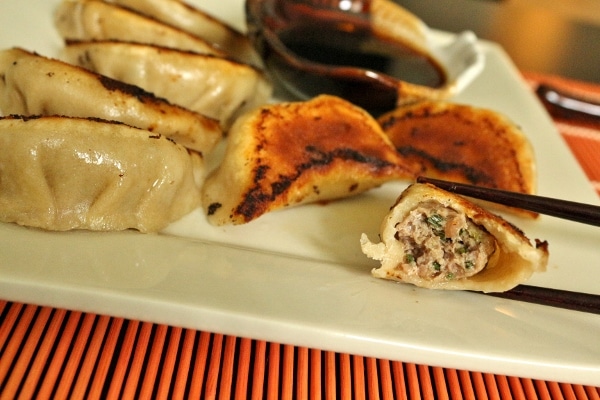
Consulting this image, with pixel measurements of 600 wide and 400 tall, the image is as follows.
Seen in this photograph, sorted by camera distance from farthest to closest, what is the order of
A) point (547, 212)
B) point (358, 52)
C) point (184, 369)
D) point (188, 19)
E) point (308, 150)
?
point (358, 52) → point (188, 19) → point (308, 150) → point (547, 212) → point (184, 369)

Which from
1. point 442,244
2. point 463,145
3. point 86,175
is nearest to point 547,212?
point 442,244

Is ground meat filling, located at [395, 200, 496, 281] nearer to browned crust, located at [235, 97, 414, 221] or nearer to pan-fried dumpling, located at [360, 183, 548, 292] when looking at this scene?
pan-fried dumpling, located at [360, 183, 548, 292]

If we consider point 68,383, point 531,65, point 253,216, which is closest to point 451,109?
point 253,216

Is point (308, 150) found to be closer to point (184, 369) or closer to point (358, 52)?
Result: point (184, 369)

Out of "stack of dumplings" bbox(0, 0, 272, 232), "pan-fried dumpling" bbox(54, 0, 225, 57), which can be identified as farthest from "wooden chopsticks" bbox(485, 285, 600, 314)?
"pan-fried dumpling" bbox(54, 0, 225, 57)

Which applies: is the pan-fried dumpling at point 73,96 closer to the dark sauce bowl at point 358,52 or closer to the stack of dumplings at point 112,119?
the stack of dumplings at point 112,119

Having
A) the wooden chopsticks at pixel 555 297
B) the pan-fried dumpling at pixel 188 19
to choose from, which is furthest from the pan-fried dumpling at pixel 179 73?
the wooden chopsticks at pixel 555 297

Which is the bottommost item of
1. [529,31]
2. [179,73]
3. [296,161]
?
Answer: [529,31]

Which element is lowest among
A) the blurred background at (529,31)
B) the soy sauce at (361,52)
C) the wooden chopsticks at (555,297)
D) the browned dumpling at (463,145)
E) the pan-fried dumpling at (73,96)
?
the blurred background at (529,31)
